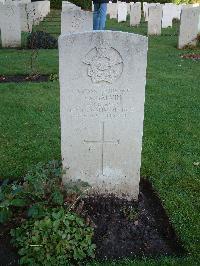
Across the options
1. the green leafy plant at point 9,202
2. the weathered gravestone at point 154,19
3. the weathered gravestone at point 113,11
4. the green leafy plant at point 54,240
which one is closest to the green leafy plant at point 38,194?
the green leafy plant at point 9,202

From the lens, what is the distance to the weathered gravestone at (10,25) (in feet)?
39.7

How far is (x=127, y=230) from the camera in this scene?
3715 mm

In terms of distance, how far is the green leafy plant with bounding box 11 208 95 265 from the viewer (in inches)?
126

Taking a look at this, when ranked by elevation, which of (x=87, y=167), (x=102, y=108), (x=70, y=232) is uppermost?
(x=102, y=108)

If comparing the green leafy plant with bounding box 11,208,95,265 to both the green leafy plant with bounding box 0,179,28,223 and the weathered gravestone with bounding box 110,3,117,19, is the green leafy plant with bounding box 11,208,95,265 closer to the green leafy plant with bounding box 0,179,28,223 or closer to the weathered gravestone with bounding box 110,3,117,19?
the green leafy plant with bounding box 0,179,28,223

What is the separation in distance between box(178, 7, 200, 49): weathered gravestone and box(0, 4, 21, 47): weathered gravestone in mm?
5143

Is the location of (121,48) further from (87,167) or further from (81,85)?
(87,167)

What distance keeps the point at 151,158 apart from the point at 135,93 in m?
1.60

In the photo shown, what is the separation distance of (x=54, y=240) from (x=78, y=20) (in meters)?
7.93

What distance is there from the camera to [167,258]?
3.36 metres

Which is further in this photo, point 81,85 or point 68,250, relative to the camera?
point 81,85

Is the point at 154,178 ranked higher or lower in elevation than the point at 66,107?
lower

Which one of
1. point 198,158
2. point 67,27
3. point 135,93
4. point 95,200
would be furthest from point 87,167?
point 67,27

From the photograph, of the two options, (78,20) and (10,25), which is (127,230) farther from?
(10,25)
